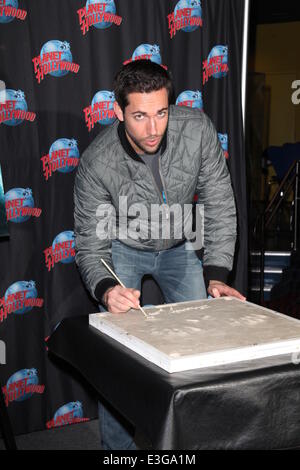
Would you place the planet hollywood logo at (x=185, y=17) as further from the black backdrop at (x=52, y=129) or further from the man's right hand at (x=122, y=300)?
the man's right hand at (x=122, y=300)

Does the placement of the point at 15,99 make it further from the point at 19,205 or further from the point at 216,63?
the point at 216,63

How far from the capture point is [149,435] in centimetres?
115

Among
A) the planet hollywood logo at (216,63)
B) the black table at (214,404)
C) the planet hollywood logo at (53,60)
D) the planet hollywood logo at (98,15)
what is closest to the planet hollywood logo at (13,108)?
the planet hollywood logo at (53,60)

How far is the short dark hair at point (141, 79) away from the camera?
77.7 inches

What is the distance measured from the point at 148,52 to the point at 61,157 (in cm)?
75

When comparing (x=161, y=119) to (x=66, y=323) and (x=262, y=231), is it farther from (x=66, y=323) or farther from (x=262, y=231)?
(x=262, y=231)

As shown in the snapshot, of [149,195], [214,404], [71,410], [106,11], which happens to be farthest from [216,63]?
[214,404]

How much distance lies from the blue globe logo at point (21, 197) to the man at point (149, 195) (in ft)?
2.20

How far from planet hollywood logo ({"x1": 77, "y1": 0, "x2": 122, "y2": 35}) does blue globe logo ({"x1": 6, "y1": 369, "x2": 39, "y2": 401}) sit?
1.81 meters

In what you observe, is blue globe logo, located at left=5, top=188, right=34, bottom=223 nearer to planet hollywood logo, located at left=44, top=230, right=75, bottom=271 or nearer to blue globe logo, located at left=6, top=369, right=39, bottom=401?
planet hollywood logo, located at left=44, top=230, right=75, bottom=271

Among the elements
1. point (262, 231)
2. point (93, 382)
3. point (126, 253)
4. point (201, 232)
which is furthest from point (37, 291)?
point (262, 231)

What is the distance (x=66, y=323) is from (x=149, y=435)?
0.62m

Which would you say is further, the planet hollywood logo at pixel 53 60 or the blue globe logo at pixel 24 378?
the blue globe logo at pixel 24 378

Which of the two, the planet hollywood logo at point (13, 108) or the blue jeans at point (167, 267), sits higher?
the planet hollywood logo at point (13, 108)
